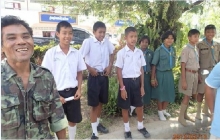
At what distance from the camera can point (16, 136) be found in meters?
1.28

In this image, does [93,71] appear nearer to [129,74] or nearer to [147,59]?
[129,74]

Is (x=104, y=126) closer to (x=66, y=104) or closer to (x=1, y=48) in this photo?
(x=66, y=104)

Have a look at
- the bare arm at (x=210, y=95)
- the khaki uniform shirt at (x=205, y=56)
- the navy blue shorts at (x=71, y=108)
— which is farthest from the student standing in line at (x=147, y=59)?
the bare arm at (x=210, y=95)

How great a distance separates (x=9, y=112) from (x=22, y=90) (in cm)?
15

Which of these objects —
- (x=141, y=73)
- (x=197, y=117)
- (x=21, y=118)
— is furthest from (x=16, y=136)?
(x=197, y=117)

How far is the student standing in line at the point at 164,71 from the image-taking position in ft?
11.3

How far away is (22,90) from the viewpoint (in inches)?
51.3

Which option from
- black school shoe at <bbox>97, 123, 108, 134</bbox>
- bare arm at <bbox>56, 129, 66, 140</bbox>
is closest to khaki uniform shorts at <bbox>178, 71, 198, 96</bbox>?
black school shoe at <bbox>97, 123, 108, 134</bbox>

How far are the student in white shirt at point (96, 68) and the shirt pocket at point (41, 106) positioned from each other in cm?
164

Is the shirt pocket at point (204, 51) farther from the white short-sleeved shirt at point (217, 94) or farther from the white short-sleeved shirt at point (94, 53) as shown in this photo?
the white short-sleeved shirt at point (217, 94)

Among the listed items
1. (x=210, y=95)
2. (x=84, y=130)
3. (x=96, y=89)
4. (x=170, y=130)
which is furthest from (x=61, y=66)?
(x=170, y=130)

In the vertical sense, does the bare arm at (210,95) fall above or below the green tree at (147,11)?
below

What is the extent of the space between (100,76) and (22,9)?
9.87 m

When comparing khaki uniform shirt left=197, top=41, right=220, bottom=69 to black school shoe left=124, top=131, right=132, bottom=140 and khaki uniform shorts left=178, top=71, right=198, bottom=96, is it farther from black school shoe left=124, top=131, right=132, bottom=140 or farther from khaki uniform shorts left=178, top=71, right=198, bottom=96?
black school shoe left=124, top=131, right=132, bottom=140
